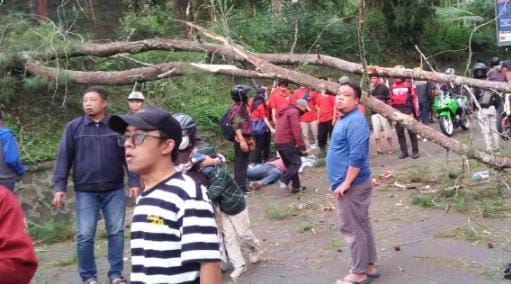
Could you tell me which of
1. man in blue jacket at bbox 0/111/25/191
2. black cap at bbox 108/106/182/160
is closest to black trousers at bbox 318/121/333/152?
man in blue jacket at bbox 0/111/25/191

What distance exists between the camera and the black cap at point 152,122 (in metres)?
2.60

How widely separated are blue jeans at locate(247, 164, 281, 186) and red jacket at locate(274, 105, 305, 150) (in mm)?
1038

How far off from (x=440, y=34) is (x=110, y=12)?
12.4m

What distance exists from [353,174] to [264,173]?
18.3 feet

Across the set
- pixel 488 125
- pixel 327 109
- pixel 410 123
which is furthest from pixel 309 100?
pixel 410 123

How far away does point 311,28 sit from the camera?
17.6 meters

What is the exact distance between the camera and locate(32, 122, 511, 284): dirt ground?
575 centimetres

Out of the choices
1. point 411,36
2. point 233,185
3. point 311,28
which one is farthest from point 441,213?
point 411,36

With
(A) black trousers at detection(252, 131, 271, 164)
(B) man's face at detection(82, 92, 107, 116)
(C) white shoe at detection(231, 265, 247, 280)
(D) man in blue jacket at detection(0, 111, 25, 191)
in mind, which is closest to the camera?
(B) man's face at detection(82, 92, 107, 116)

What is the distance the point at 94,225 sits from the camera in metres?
5.55

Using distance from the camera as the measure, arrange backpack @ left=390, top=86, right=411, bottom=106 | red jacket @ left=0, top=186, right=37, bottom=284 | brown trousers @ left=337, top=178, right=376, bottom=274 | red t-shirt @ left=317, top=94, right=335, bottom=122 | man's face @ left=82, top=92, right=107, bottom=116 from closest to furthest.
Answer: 1. red jacket @ left=0, top=186, right=37, bottom=284
2. brown trousers @ left=337, top=178, right=376, bottom=274
3. man's face @ left=82, top=92, right=107, bottom=116
4. backpack @ left=390, top=86, right=411, bottom=106
5. red t-shirt @ left=317, top=94, right=335, bottom=122

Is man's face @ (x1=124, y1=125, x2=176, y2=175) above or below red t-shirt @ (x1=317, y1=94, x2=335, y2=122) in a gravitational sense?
above

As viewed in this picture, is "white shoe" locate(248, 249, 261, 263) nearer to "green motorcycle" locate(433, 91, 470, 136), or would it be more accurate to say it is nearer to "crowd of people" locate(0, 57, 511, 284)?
"crowd of people" locate(0, 57, 511, 284)

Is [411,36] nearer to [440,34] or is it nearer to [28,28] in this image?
[440,34]
